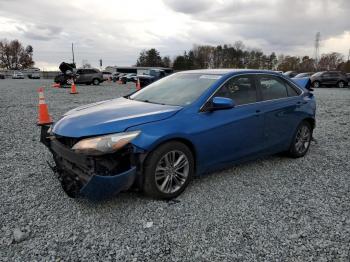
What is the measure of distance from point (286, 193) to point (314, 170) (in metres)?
1.14

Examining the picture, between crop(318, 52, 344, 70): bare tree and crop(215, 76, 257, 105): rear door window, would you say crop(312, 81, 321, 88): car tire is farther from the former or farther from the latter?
crop(318, 52, 344, 70): bare tree

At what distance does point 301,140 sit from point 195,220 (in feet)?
9.66

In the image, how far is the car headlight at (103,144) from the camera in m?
3.05

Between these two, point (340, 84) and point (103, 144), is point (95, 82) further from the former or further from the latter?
point (103, 144)

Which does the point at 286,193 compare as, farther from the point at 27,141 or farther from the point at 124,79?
the point at 124,79

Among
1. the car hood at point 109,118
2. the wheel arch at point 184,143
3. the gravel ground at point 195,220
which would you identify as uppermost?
the car hood at point 109,118

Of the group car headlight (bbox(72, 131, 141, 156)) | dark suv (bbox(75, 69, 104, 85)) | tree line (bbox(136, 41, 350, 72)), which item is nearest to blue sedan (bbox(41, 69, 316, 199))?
car headlight (bbox(72, 131, 141, 156))

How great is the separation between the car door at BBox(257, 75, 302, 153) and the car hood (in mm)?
1555

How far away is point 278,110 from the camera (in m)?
4.68

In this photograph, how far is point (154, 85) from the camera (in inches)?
190

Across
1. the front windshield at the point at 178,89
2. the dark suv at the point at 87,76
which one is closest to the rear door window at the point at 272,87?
the front windshield at the point at 178,89

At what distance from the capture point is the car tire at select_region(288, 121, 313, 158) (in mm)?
5145

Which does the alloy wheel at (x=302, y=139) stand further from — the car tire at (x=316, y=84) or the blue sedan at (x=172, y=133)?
the car tire at (x=316, y=84)

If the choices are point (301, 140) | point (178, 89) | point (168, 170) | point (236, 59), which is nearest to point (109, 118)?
point (168, 170)
